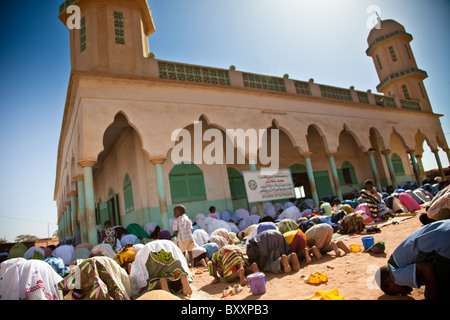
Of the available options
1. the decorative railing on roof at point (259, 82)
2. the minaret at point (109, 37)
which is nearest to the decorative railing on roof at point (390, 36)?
the decorative railing on roof at point (259, 82)

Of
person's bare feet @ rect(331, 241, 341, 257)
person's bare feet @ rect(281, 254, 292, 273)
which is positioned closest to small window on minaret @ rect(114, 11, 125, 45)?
person's bare feet @ rect(281, 254, 292, 273)

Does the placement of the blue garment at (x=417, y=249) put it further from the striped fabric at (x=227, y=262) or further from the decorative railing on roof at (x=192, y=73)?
the decorative railing on roof at (x=192, y=73)

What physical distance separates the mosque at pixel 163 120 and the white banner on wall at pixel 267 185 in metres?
0.78

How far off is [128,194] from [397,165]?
1707 cm

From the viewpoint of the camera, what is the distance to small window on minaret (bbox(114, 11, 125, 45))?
979cm

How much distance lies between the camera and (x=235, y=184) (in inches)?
491

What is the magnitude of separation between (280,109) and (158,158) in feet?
19.4

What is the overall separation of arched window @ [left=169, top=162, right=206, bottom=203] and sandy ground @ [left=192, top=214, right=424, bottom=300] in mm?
5573

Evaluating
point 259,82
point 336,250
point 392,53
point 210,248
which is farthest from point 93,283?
point 392,53

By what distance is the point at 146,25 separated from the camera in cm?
1148

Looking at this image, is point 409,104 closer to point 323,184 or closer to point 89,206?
point 323,184

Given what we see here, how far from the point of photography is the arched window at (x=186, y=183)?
34.9ft

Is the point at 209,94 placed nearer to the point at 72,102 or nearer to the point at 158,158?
the point at 158,158
